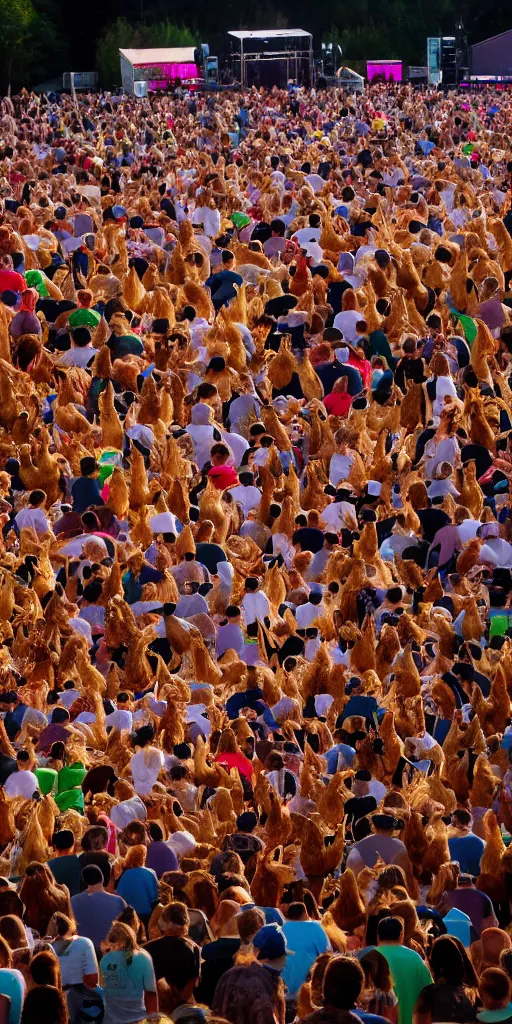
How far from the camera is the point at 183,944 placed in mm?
7684

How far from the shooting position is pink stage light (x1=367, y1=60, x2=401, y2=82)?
53625 mm

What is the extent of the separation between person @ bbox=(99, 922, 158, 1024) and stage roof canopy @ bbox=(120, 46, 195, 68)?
43.5 meters

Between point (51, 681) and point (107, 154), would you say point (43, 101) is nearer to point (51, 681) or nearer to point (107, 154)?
point (107, 154)

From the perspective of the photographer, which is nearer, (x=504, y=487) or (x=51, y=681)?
(x=51, y=681)

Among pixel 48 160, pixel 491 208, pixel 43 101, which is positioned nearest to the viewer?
pixel 491 208

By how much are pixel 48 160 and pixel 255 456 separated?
16.2 m

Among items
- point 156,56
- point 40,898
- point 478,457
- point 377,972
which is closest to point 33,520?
point 478,457

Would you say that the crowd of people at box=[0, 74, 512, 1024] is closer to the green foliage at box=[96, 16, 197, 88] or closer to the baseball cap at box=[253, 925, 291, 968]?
the baseball cap at box=[253, 925, 291, 968]

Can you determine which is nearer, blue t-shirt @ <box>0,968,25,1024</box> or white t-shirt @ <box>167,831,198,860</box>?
blue t-shirt @ <box>0,968,25,1024</box>

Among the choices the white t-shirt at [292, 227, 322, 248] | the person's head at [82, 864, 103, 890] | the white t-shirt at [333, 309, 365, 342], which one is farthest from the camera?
the white t-shirt at [292, 227, 322, 248]

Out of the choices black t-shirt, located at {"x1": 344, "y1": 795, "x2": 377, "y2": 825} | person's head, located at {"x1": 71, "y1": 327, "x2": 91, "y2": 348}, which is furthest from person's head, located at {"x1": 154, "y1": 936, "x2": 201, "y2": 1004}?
person's head, located at {"x1": 71, "y1": 327, "x2": 91, "y2": 348}

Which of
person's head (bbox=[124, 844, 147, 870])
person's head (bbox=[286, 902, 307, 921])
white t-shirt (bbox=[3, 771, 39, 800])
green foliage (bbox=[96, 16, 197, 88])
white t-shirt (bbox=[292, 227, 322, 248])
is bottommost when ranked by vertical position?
green foliage (bbox=[96, 16, 197, 88])

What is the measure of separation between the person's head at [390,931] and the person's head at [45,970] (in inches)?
47.8

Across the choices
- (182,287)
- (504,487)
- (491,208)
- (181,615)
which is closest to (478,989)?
(181,615)
